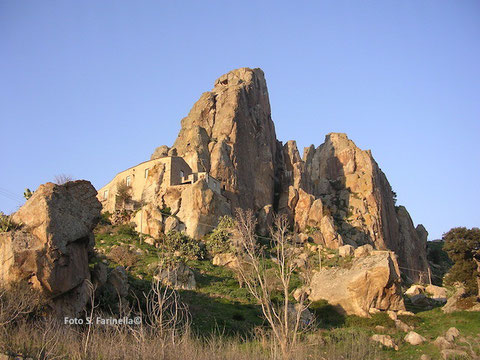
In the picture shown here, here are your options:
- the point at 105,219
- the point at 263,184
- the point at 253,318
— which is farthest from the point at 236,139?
the point at 253,318

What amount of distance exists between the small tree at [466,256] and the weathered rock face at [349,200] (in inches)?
1060

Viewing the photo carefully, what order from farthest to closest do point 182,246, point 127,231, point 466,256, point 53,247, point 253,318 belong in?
point 127,231 → point 182,246 → point 466,256 → point 253,318 → point 53,247

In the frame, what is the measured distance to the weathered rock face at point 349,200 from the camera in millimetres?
79688

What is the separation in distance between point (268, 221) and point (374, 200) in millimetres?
24683

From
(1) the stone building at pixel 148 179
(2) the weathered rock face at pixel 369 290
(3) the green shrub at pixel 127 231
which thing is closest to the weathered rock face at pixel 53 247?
(2) the weathered rock face at pixel 369 290

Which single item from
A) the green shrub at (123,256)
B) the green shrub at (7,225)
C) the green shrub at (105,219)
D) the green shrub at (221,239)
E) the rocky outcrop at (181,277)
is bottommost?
the rocky outcrop at (181,277)

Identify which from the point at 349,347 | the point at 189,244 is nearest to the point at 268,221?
the point at 189,244

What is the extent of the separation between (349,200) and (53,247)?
7076 centimetres

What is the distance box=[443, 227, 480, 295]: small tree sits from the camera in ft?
135

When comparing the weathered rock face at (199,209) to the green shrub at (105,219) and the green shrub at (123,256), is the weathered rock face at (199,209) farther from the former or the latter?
the green shrub at (123,256)

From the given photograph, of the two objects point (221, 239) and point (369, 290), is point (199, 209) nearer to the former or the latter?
point (221, 239)

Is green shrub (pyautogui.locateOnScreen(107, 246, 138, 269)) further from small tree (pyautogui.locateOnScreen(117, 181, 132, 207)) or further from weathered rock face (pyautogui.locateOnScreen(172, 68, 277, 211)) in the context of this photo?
weathered rock face (pyautogui.locateOnScreen(172, 68, 277, 211))

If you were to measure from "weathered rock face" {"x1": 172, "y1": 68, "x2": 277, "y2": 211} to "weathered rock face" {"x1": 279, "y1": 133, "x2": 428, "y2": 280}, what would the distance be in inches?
194

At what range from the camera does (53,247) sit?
24.3m
